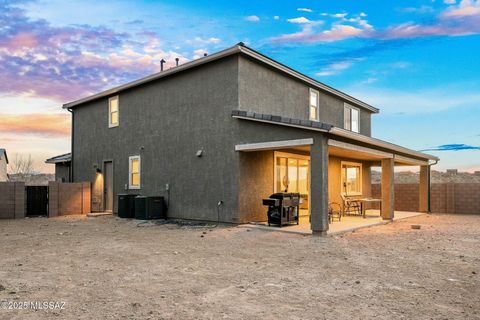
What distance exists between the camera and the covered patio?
10.0 m

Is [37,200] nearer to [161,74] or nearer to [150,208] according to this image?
[150,208]

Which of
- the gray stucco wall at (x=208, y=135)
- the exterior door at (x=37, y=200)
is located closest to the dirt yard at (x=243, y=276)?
the gray stucco wall at (x=208, y=135)

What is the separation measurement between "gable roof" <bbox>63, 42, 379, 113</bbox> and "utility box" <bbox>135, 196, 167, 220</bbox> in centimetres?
490

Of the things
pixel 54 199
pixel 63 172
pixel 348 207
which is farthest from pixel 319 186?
pixel 63 172

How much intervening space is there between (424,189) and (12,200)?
1955 centimetres

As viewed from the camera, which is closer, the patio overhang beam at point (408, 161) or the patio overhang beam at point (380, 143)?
the patio overhang beam at point (380, 143)

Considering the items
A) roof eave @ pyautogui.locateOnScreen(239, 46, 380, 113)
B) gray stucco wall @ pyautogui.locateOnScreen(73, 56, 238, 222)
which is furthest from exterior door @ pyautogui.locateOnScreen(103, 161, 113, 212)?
roof eave @ pyautogui.locateOnScreen(239, 46, 380, 113)

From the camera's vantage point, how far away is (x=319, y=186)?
9.90m

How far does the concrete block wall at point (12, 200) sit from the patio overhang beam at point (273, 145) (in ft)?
33.1

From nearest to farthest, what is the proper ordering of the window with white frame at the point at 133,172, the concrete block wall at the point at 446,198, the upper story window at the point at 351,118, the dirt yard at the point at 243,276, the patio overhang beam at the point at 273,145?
1. the dirt yard at the point at 243,276
2. the patio overhang beam at the point at 273,145
3. the window with white frame at the point at 133,172
4. the concrete block wall at the point at 446,198
5. the upper story window at the point at 351,118

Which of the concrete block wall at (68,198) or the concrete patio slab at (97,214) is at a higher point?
the concrete block wall at (68,198)

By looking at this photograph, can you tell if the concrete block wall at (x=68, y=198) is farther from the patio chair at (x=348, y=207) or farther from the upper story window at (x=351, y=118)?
the upper story window at (x=351, y=118)

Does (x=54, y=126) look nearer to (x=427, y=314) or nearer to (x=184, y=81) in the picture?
(x=184, y=81)

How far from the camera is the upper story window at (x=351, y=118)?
1889 centimetres
